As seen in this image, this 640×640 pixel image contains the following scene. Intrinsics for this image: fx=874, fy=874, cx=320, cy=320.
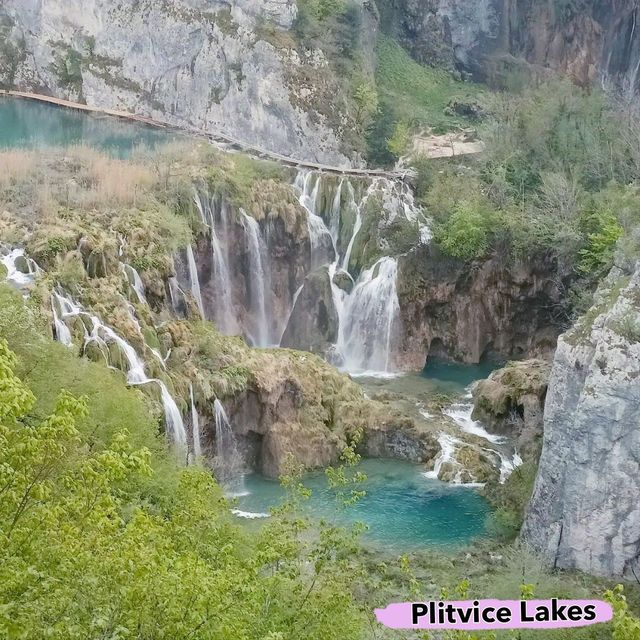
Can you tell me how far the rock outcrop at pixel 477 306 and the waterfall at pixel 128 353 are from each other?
13741 millimetres

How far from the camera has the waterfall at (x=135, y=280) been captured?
24.3 metres

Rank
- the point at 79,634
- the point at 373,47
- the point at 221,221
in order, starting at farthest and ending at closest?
the point at 373,47 → the point at 221,221 → the point at 79,634

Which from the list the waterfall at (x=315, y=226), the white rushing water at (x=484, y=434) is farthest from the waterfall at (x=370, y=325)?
the white rushing water at (x=484, y=434)

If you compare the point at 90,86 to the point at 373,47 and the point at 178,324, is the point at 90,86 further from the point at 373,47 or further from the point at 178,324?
the point at 178,324

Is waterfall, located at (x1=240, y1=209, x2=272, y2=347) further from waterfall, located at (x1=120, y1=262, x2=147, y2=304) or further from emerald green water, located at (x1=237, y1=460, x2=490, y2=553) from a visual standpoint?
emerald green water, located at (x1=237, y1=460, x2=490, y2=553)

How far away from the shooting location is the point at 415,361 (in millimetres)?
32750

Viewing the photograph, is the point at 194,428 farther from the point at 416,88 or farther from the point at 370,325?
the point at 416,88

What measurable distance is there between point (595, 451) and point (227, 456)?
9.68 metres

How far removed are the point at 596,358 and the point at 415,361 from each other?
13504 mm

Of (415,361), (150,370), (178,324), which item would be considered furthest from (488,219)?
(150,370)

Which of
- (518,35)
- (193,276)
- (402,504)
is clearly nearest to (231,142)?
(193,276)

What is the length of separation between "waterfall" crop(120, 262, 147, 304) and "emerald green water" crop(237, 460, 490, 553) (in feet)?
19.3

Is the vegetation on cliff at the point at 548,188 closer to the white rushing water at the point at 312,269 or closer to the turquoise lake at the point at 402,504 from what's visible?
the white rushing water at the point at 312,269

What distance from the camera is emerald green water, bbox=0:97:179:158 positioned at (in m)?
43.6
